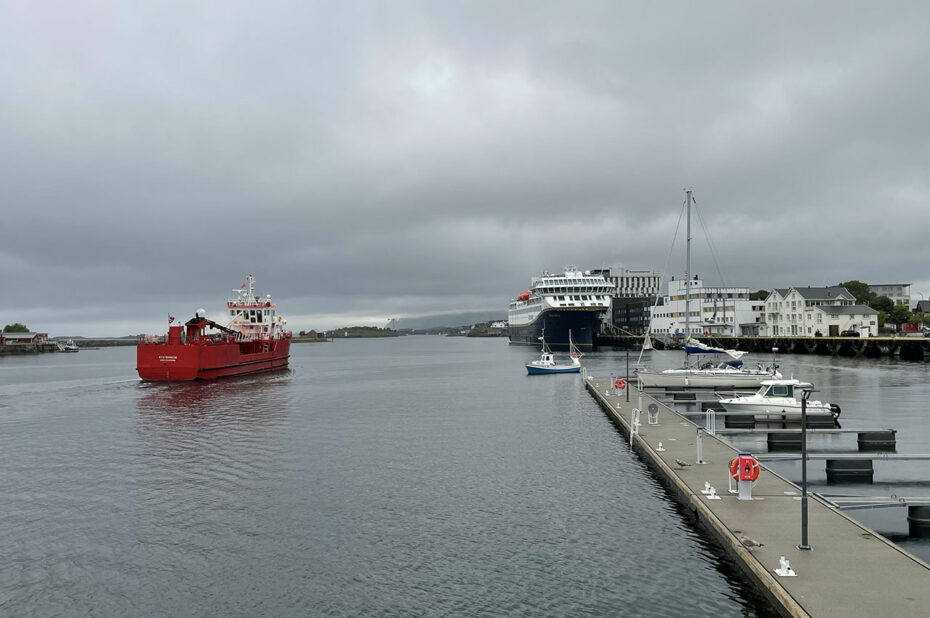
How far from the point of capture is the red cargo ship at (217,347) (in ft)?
220

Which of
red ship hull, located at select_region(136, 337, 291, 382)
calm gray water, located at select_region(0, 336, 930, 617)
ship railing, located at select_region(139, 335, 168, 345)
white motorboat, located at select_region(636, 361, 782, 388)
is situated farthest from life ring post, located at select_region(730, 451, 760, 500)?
ship railing, located at select_region(139, 335, 168, 345)

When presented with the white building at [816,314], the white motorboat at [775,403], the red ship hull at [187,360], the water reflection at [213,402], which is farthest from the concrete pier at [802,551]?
the white building at [816,314]

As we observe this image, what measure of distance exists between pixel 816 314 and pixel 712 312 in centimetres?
2620

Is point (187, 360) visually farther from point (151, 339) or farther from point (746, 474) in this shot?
point (746, 474)

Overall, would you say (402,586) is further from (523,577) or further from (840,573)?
(840,573)

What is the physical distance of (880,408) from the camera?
1757 inches

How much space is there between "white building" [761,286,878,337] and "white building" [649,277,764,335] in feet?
12.6

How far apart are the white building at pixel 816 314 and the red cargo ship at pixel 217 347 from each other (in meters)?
107

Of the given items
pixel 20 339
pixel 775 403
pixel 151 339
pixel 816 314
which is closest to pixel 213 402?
pixel 151 339

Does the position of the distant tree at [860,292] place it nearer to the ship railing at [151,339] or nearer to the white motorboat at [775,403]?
the white motorboat at [775,403]

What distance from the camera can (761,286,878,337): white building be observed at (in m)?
124

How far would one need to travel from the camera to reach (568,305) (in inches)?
5635

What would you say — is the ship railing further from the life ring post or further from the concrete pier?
the life ring post

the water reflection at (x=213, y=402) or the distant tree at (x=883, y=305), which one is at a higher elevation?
the distant tree at (x=883, y=305)
